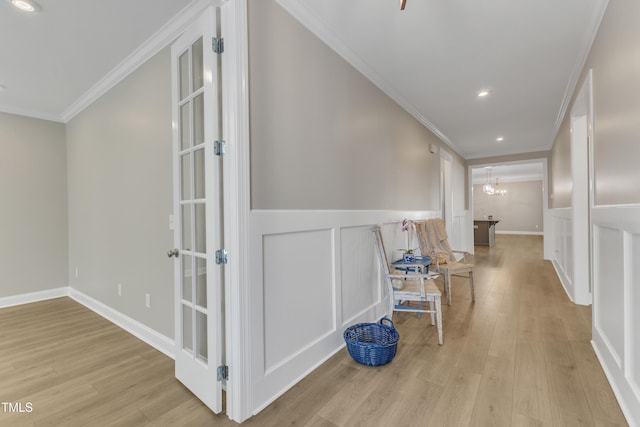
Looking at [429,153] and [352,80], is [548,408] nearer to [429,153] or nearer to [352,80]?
[352,80]

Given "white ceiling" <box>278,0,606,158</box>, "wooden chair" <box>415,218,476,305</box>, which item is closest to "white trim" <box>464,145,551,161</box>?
"white ceiling" <box>278,0,606,158</box>

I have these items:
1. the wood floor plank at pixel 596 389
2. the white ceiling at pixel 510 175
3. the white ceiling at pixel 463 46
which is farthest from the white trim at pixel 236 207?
the white ceiling at pixel 510 175

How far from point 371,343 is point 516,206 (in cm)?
1300

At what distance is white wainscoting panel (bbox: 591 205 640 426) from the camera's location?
4.69 feet

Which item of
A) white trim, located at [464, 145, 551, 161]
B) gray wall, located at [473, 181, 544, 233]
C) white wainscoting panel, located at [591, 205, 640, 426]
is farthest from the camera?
gray wall, located at [473, 181, 544, 233]

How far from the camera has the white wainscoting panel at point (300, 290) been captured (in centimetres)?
162

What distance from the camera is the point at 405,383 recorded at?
1816mm

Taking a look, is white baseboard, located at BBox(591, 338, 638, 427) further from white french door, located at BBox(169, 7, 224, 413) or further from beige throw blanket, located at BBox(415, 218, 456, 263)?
white french door, located at BBox(169, 7, 224, 413)

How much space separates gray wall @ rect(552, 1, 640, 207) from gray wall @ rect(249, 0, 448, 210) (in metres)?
1.64

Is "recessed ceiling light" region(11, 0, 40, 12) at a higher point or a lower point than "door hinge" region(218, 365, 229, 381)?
higher

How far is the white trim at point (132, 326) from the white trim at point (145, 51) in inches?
88.3

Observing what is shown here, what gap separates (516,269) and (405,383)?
14.8 ft

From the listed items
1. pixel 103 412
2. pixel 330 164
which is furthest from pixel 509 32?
pixel 103 412

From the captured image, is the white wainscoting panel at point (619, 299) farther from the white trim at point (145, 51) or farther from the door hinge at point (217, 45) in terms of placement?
the white trim at point (145, 51)
